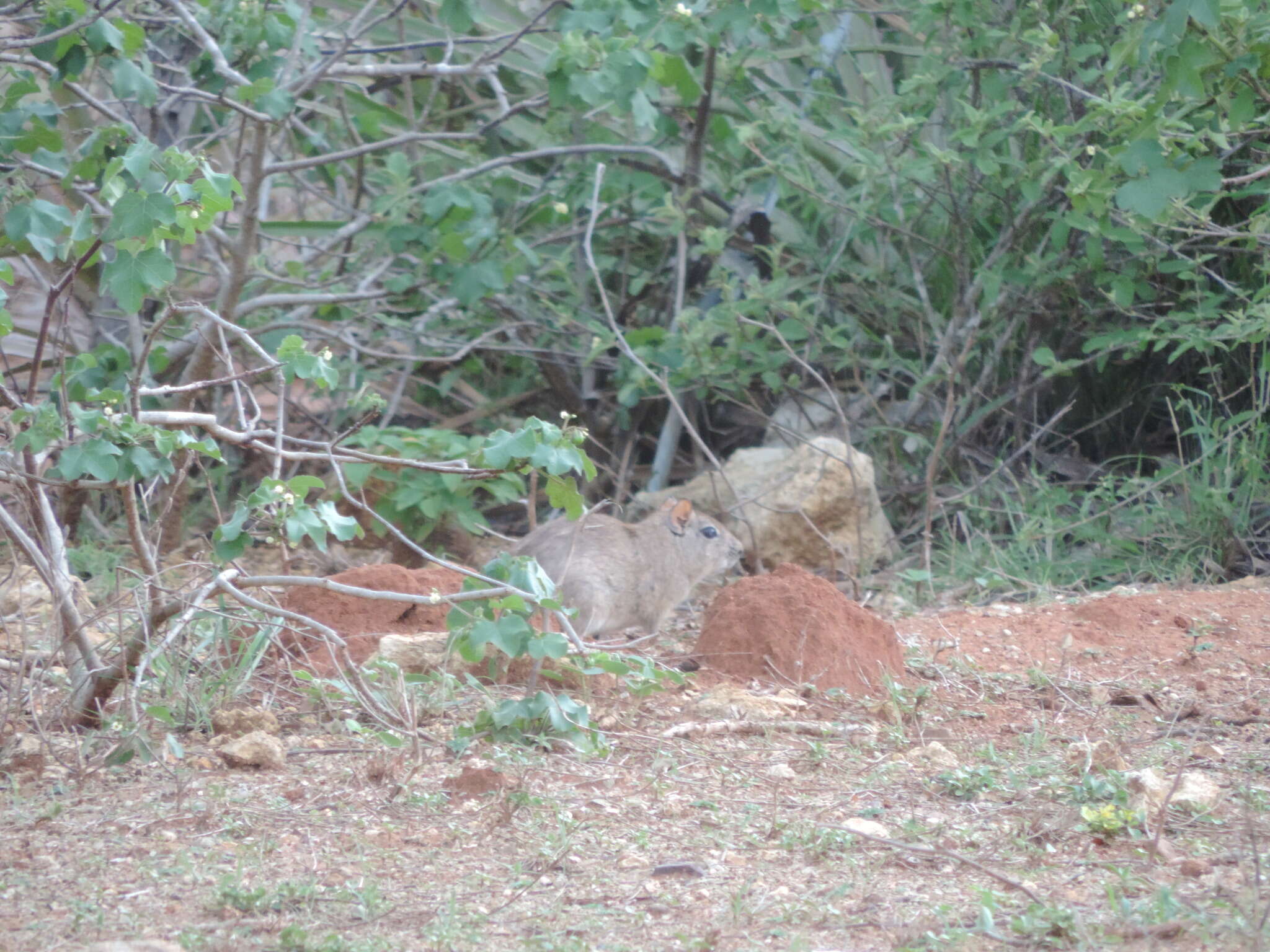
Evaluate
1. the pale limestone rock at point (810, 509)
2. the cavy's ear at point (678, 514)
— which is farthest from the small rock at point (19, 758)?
the pale limestone rock at point (810, 509)

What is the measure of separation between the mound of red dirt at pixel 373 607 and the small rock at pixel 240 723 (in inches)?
Result: 31.3

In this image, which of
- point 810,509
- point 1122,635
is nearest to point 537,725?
point 1122,635

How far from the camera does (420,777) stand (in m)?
3.38

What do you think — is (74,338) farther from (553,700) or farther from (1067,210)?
(1067,210)

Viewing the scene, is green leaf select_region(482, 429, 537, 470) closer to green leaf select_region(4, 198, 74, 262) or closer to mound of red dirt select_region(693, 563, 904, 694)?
green leaf select_region(4, 198, 74, 262)

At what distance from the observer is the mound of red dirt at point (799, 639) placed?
4.50 m

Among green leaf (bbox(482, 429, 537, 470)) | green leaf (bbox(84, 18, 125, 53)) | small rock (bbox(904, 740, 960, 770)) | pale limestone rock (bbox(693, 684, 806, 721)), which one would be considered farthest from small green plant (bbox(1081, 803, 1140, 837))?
green leaf (bbox(84, 18, 125, 53))

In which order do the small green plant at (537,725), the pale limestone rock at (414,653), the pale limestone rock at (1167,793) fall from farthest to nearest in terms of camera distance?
the pale limestone rock at (414,653) < the small green plant at (537,725) < the pale limestone rock at (1167,793)

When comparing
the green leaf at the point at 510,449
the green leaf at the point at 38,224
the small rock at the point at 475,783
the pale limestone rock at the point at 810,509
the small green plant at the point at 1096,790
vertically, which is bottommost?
the pale limestone rock at the point at 810,509

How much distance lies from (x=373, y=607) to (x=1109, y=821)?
9.18 feet

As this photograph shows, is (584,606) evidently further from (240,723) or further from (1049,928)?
(1049,928)

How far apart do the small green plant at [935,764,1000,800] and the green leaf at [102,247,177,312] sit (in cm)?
228

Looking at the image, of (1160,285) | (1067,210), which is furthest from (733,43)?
(1160,285)

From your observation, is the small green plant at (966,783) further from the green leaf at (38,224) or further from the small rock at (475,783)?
the green leaf at (38,224)
